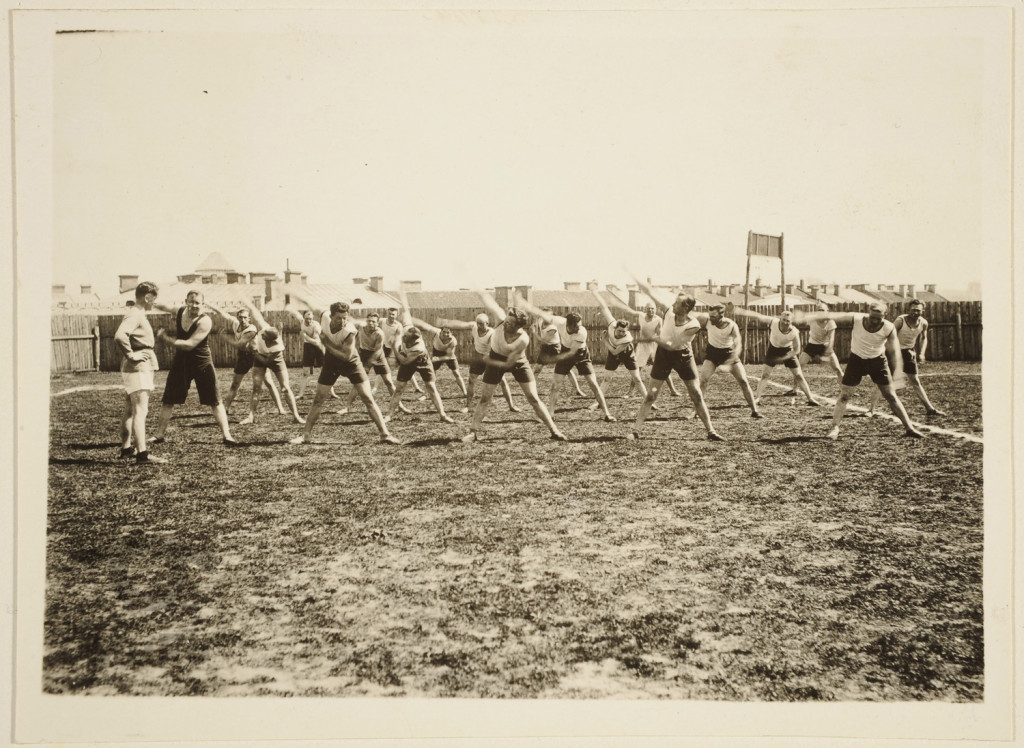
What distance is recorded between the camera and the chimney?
358 cm

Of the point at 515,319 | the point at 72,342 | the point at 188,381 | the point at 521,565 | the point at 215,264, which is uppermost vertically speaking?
the point at 215,264

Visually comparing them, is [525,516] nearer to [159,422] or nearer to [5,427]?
[159,422]

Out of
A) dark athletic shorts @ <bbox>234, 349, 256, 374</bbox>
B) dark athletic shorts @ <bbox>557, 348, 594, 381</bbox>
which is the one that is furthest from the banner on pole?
dark athletic shorts @ <bbox>234, 349, 256, 374</bbox>

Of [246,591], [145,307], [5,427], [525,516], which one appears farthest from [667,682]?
[5,427]

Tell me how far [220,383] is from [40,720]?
179 centimetres

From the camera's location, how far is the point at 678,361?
433 cm

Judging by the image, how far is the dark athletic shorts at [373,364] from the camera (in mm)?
4344

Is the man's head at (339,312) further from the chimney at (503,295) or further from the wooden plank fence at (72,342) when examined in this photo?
the wooden plank fence at (72,342)

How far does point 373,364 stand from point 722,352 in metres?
2.05

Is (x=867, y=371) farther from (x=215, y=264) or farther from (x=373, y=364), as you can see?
(x=215, y=264)

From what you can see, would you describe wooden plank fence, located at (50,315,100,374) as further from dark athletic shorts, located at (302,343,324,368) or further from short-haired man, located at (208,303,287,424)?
dark athletic shorts, located at (302,343,324,368)

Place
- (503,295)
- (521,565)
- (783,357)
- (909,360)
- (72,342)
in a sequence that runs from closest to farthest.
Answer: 1. (521,565)
2. (72,342)
3. (503,295)
4. (909,360)
5. (783,357)

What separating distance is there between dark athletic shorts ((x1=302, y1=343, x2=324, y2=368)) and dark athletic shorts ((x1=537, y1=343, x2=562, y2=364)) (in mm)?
1240

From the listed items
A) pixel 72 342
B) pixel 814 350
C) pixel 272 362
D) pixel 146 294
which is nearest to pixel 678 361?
pixel 814 350
